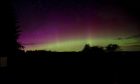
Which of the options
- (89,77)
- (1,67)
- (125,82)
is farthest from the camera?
(1,67)

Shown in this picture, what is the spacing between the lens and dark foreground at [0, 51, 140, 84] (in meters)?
14.4

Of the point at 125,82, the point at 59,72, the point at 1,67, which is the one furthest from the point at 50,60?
the point at 125,82

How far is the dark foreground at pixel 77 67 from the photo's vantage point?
14375mm

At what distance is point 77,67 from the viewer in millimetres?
16094

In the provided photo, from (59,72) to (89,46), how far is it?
235cm

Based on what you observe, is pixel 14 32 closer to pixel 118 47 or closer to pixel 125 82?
pixel 118 47

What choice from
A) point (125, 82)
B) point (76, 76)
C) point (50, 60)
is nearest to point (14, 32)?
point (50, 60)

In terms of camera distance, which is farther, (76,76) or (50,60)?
(50,60)

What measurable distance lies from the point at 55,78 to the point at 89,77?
2.16 m

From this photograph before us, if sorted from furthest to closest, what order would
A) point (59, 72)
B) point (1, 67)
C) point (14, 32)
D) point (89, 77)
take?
1. point (14, 32)
2. point (1, 67)
3. point (59, 72)
4. point (89, 77)

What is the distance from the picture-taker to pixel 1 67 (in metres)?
19.0

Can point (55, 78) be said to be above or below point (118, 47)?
below

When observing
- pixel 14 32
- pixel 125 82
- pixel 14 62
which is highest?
pixel 14 32

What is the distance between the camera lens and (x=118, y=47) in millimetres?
15953
